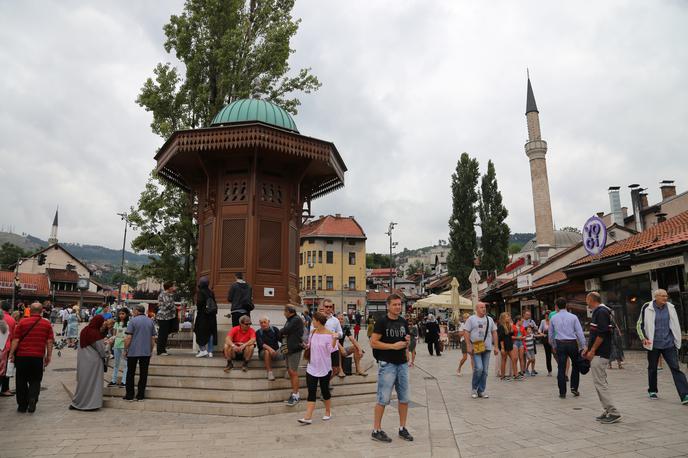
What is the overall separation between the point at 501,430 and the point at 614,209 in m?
31.9

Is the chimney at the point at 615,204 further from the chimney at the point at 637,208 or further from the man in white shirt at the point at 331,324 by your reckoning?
the man in white shirt at the point at 331,324

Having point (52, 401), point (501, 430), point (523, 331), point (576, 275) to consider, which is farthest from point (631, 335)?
point (52, 401)

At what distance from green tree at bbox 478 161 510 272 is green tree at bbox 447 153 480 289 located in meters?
0.70

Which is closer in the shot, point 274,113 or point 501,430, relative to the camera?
point 501,430

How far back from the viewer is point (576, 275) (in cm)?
1875

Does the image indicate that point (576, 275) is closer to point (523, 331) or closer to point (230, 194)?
point (523, 331)

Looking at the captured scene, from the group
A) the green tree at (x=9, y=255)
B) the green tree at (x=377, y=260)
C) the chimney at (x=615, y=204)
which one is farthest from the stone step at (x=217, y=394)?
the green tree at (x=377, y=260)

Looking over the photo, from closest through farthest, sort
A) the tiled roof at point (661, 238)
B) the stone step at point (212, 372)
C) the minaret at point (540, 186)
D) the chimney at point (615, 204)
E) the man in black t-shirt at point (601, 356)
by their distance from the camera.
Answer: the man in black t-shirt at point (601, 356), the stone step at point (212, 372), the tiled roof at point (661, 238), the chimney at point (615, 204), the minaret at point (540, 186)

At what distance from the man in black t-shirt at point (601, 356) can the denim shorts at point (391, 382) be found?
276 cm

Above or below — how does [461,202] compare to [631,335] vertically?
above

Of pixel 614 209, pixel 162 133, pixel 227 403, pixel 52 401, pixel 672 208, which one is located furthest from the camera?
pixel 614 209

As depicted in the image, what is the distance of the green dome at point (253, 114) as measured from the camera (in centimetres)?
1196

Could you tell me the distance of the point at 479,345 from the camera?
8.72 meters

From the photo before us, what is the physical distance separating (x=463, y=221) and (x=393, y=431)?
35116mm
